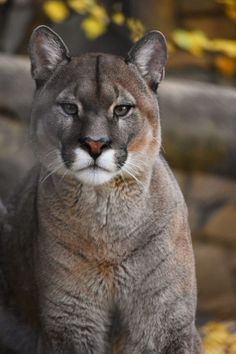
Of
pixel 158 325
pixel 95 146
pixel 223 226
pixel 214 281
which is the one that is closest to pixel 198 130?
pixel 223 226

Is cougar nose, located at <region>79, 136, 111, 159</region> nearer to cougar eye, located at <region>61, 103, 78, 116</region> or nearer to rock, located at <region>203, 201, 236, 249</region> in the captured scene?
cougar eye, located at <region>61, 103, 78, 116</region>

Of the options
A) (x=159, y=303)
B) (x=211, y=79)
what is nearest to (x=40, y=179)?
(x=159, y=303)

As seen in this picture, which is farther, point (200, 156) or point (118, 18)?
point (118, 18)

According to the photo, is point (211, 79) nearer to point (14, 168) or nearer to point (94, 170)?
point (14, 168)

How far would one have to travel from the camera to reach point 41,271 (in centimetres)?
548

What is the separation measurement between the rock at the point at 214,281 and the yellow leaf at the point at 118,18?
298cm

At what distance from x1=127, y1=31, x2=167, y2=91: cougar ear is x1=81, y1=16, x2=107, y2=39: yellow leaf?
5514 millimetres

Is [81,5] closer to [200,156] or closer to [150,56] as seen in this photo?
[200,156]

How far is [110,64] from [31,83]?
3.61m

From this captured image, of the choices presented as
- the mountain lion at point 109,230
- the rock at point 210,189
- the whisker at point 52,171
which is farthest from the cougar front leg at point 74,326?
the rock at point 210,189

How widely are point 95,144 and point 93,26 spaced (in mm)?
6176

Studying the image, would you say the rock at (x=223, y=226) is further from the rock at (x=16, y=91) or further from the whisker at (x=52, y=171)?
the whisker at (x=52, y=171)

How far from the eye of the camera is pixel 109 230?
543 cm

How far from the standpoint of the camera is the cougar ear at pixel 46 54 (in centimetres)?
551
